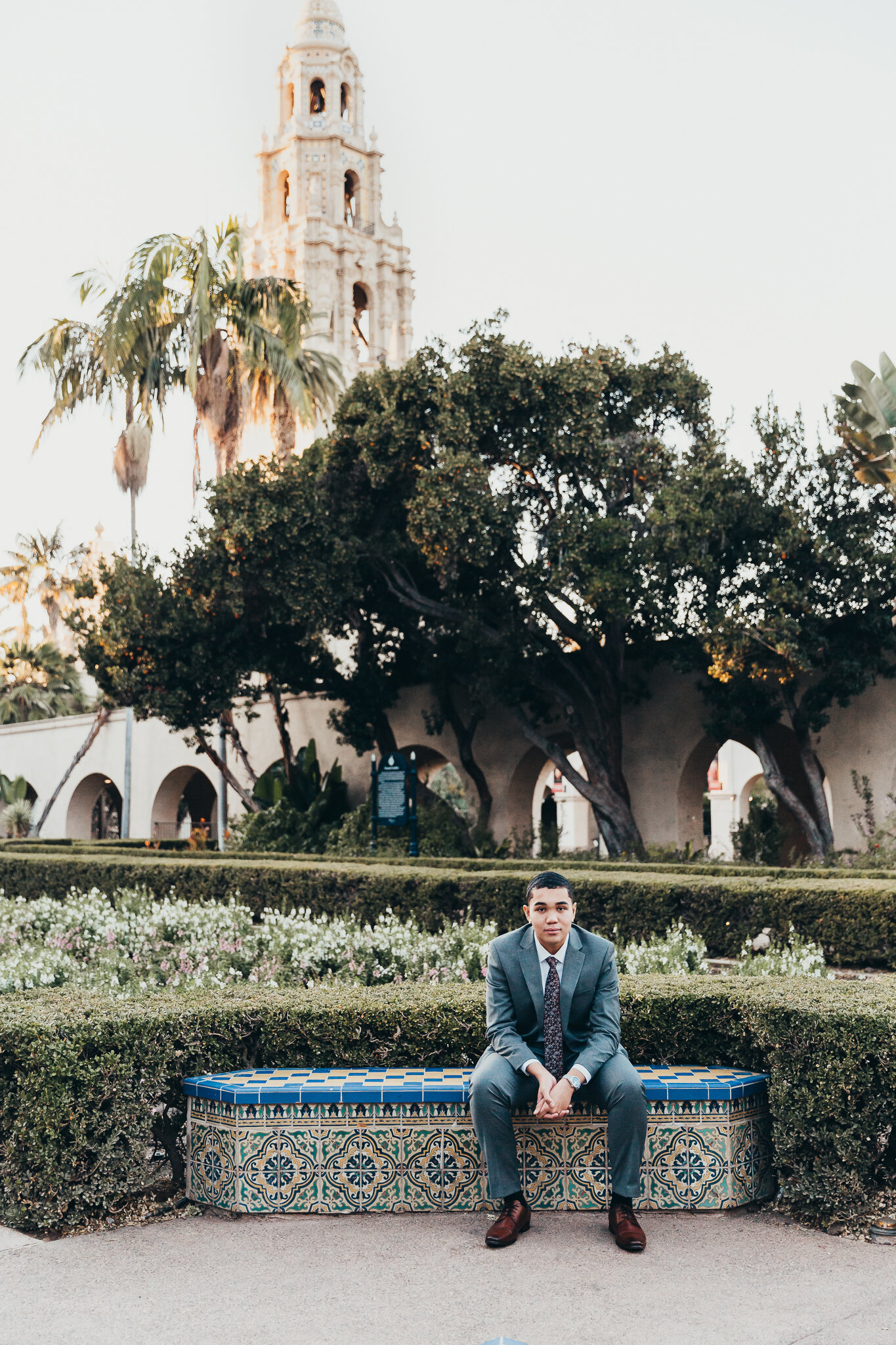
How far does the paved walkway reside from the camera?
3232 mm

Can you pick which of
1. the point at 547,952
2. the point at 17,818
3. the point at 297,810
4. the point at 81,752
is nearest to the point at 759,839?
the point at 297,810

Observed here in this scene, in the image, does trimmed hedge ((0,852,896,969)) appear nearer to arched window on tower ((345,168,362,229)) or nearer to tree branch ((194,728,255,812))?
tree branch ((194,728,255,812))

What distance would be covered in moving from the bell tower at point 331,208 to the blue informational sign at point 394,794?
2801 centimetres

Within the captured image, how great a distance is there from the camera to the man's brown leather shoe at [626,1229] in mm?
3852

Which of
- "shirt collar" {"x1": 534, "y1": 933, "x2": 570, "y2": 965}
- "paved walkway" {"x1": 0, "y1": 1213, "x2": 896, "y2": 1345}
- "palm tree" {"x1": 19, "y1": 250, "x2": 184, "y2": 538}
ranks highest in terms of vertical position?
"palm tree" {"x1": 19, "y1": 250, "x2": 184, "y2": 538}

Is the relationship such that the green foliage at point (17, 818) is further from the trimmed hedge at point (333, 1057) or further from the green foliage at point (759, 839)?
the trimmed hedge at point (333, 1057)

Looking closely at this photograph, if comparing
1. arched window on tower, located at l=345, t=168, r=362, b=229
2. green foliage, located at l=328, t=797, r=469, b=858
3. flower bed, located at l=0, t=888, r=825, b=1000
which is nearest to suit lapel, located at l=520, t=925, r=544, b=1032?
flower bed, located at l=0, t=888, r=825, b=1000

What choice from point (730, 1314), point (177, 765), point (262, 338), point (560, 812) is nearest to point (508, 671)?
point (262, 338)

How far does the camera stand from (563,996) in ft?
14.3

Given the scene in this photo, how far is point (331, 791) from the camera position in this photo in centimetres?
2362

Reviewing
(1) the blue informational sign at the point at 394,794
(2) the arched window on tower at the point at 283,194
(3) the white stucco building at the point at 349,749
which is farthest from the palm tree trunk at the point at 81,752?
(2) the arched window on tower at the point at 283,194

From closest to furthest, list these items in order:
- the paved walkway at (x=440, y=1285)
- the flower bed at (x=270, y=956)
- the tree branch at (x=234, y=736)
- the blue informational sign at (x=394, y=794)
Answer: the paved walkway at (x=440, y=1285), the flower bed at (x=270, y=956), the blue informational sign at (x=394, y=794), the tree branch at (x=234, y=736)

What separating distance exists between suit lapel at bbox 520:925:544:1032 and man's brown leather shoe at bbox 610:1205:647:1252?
67cm

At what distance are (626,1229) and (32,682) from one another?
3833cm
